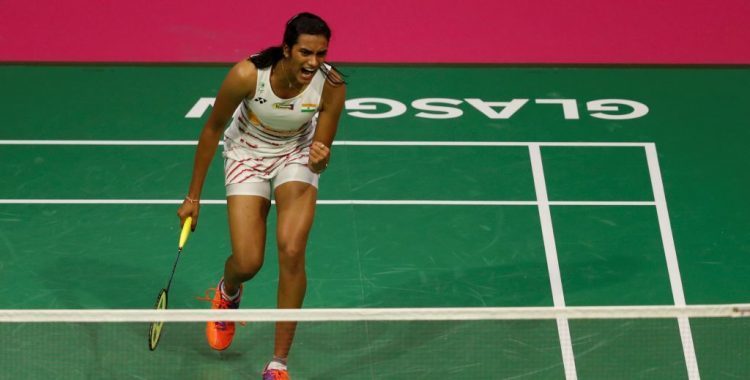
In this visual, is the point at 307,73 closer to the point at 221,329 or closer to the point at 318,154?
the point at 318,154

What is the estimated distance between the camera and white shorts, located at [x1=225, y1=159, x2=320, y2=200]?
6.48 meters

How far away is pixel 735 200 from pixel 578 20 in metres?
2.83

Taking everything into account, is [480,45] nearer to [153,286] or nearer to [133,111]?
[133,111]

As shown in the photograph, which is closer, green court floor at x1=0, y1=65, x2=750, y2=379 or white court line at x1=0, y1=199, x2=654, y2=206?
green court floor at x1=0, y1=65, x2=750, y2=379

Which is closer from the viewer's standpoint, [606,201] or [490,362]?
[490,362]

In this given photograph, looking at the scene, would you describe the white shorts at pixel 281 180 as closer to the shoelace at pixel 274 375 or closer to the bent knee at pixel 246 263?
the bent knee at pixel 246 263

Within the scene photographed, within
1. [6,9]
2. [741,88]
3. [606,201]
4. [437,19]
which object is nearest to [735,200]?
[606,201]

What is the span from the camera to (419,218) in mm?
8367

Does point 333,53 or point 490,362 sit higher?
point 333,53

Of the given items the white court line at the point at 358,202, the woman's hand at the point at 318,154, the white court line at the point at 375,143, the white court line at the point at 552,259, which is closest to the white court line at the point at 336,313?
the white court line at the point at 552,259

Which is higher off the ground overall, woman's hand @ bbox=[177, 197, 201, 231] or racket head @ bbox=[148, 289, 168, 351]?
woman's hand @ bbox=[177, 197, 201, 231]

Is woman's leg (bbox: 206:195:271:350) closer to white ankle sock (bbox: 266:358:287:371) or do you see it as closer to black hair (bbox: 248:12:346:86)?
white ankle sock (bbox: 266:358:287:371)

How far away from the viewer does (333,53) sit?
10383 millimetres

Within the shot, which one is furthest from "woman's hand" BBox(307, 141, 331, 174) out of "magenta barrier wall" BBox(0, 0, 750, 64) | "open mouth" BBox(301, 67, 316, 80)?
"magenta barrier wall" BBox(0, 0, 750, 64)
